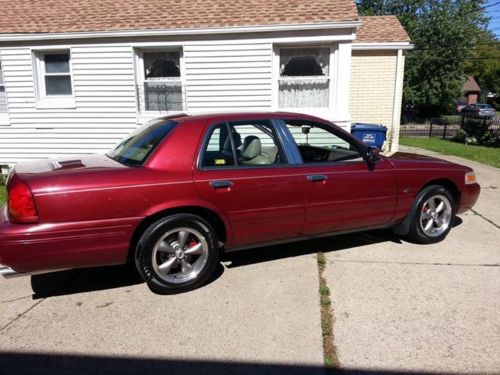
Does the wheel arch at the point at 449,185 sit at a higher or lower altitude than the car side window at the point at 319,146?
lower

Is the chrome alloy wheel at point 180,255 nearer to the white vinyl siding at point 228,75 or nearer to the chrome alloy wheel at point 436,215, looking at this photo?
the chrome alloy wheel at point 436,215

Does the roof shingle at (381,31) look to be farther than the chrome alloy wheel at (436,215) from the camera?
Yes

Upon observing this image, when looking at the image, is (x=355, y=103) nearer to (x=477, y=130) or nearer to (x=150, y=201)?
(x=477, y=130)

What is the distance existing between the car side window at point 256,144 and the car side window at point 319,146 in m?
0.23

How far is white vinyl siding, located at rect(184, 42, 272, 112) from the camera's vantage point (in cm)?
866

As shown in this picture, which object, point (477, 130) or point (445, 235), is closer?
point (445, 235)

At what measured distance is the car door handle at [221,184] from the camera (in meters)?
3.70

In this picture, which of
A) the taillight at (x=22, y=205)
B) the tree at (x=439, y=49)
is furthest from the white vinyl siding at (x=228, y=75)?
the tree at (x=439, y=49)

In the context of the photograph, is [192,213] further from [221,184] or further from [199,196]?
[221,184]

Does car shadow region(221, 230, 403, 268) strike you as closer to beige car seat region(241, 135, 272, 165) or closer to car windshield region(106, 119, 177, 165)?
beige car seat region(241, 135, 272, 165)

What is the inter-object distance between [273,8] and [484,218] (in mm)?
5946

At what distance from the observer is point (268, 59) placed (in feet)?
28.3

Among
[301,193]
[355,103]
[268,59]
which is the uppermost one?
[268,59]

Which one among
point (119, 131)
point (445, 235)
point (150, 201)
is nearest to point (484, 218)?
point (445, 235)
